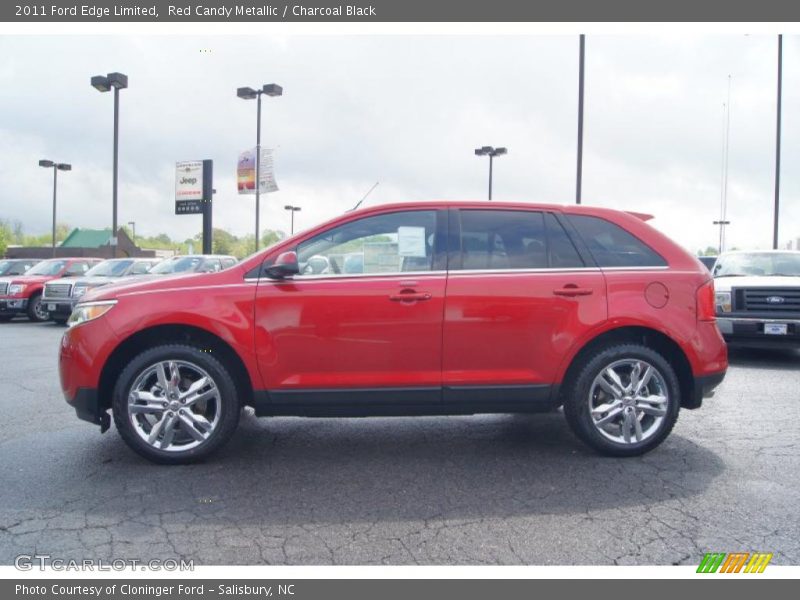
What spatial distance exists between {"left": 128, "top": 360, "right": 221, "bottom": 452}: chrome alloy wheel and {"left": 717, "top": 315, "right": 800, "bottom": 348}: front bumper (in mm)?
7075

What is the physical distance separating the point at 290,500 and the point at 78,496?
127cm

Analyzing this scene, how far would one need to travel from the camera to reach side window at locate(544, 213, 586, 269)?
455cm

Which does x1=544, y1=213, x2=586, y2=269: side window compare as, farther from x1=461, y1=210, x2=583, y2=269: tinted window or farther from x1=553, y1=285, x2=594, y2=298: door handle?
x1=553, y1=285, x2=594, y2=298: door handle

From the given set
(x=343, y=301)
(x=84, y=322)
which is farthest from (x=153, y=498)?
(x=343, y=301)

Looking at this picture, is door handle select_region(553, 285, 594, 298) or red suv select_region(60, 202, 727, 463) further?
door handle select_region(553, 285, 594, 298)

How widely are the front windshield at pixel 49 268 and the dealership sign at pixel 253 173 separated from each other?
926 centimetres

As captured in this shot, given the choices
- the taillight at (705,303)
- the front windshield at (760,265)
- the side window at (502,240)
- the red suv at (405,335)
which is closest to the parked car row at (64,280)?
the front windshield at (760,265)

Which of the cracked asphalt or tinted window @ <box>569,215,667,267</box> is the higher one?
tinted window @ <box>569,215,667,267</box>

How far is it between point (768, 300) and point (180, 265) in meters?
12.5

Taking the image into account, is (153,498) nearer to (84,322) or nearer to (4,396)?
(84,322)

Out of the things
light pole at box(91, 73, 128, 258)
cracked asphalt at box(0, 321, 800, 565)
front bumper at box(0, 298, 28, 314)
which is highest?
light pole at box(91, 73, 128, 258)

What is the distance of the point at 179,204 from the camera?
2842 centimetres

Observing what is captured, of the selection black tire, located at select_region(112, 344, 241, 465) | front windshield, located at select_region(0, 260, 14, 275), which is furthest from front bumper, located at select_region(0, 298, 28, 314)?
black tire, located at select_region(112, 344, 241, 465)

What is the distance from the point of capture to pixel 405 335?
170 inches
